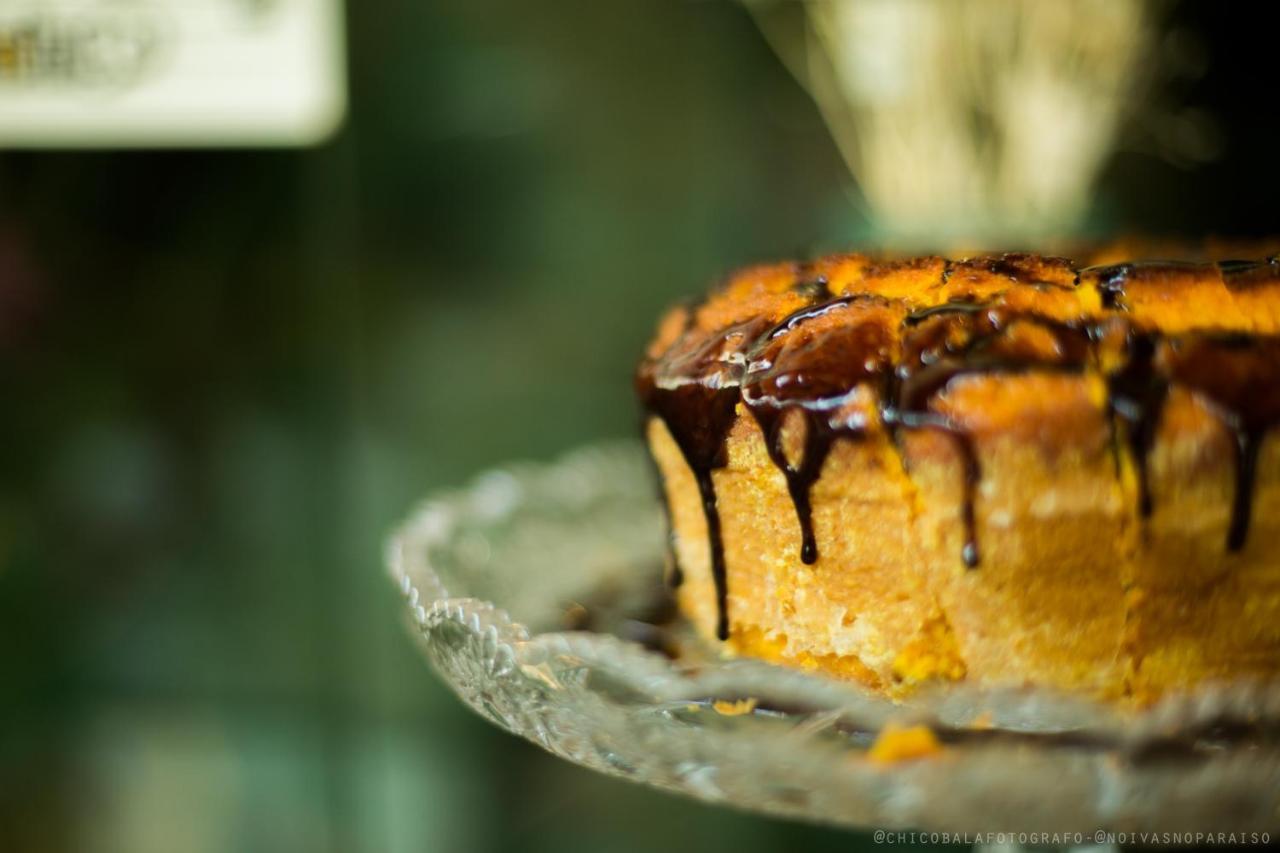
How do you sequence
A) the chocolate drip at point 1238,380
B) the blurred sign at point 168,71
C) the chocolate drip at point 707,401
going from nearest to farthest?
1. the chocolate drip at point 1238,380
2. the chocolate drip at point 707,401
3. the blurred sign at point 168,71

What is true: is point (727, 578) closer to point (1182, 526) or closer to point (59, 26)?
point (1182, 526)

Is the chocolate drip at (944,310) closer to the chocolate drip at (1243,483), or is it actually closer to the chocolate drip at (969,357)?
the chocolate drip at (969,357)

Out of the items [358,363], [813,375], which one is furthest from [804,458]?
[358,363]

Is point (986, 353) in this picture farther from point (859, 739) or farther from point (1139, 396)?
point (859, 739)

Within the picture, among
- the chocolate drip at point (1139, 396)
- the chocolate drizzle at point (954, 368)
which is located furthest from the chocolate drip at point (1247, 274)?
the chocolate drip at point (1139, 396)

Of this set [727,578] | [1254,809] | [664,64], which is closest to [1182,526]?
[1254,809]

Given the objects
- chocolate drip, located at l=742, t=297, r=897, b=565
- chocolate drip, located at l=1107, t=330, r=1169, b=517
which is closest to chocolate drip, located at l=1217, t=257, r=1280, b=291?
chocolate drip, located at l=1107, t=330, r=1169, b=517
